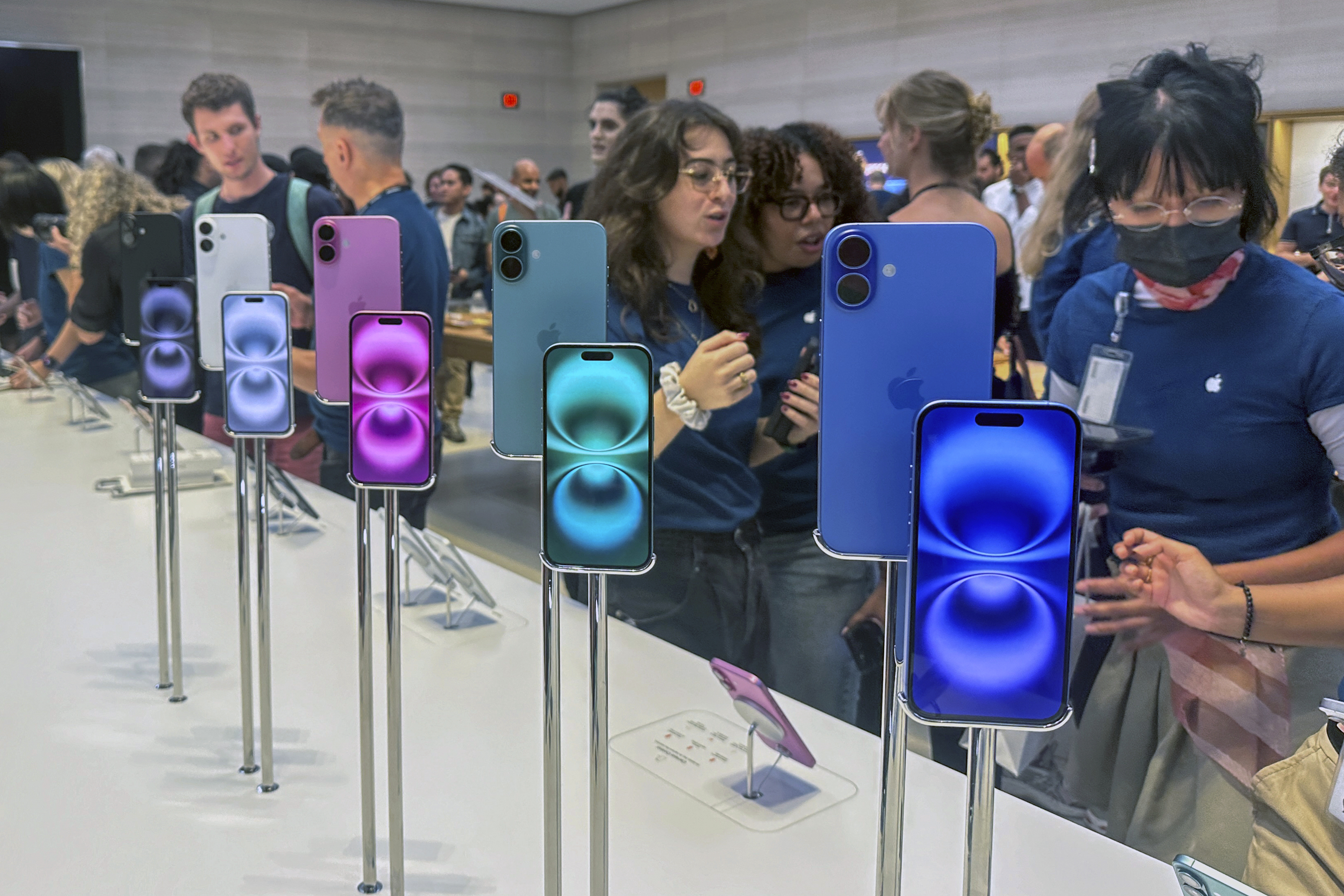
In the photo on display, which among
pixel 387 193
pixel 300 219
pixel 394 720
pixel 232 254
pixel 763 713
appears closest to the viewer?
pixel 394 720

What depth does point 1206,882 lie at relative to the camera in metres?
0.55

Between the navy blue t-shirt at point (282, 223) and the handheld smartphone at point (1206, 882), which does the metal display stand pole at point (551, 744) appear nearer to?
the handheld smartphone at point (1206, 882)

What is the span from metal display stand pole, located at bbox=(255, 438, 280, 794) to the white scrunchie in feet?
1.90

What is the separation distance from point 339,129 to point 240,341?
1.63m

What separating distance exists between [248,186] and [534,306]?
2217 millimetres

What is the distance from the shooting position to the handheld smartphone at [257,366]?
1.10 meters

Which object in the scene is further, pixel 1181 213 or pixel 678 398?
pixel 678 398

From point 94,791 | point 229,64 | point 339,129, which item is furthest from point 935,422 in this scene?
point 229,64

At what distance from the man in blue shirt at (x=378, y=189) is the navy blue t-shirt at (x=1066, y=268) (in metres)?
1.23

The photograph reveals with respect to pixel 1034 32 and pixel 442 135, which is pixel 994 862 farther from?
pixel 442 135

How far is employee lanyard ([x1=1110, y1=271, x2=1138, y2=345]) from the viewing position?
147cm

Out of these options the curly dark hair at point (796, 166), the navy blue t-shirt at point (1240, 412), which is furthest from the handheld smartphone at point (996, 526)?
the curly dark hair at point (796, 166)

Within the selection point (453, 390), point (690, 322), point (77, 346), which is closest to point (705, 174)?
point (690, 322)

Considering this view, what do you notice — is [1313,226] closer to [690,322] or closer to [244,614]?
[690,322]
